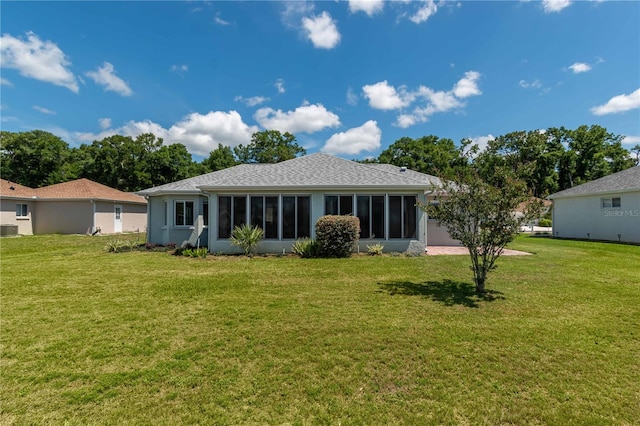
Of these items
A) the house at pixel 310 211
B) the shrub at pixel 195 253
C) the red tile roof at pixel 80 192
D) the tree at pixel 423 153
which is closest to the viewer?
the shrub at pixel 195 253

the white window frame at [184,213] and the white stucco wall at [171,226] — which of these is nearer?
the white stucco wall at [171,226]

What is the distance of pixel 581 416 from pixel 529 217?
416 cm

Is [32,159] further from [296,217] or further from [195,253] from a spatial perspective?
[296,217]

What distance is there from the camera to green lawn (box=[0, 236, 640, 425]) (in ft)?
9.38

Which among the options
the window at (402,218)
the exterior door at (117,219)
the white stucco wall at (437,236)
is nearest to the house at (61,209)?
the exterior door at (117,219)

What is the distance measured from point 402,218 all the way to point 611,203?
15.8 metres

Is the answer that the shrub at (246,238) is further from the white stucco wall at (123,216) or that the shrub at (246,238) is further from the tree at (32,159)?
the tree at (32,159)

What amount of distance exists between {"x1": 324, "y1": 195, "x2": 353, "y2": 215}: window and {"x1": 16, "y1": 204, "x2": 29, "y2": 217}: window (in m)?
24.4

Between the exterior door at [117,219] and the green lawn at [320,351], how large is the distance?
60.9 feet

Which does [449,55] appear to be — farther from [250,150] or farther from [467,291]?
[250,150]

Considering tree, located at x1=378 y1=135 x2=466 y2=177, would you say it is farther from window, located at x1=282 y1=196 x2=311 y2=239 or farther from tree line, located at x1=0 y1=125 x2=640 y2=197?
window, located at x1=282 y1=196 x2=311 y2=239

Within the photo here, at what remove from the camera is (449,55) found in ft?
48.9

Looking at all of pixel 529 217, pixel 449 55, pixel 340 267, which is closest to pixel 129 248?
pixel 340 267

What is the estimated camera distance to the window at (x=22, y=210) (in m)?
21.4
